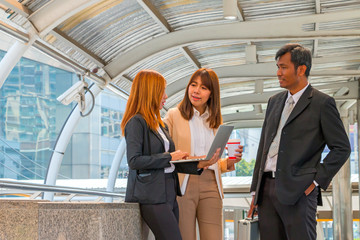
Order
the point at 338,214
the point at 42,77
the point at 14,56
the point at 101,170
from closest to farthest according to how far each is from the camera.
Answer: the point at 14,56, the point at 42,77, the point at 338,214, the point at 101,170

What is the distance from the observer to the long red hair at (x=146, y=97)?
3.72m

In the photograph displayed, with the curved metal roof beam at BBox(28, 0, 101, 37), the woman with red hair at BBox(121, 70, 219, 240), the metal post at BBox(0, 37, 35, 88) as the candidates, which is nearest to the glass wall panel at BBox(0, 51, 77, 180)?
the metal post at BBox(0, 37, 35, 88)

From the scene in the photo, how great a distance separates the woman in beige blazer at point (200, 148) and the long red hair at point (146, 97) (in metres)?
0.51

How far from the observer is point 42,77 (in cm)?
1374

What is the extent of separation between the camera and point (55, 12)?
6.55m

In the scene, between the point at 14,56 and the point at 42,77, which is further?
the point at 42,77

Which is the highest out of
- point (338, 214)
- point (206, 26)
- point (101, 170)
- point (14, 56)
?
point (206, 26)

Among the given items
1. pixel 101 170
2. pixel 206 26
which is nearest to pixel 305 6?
pixel 206 26

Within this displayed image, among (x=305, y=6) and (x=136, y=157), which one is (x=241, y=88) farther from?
(x=136, y=157)

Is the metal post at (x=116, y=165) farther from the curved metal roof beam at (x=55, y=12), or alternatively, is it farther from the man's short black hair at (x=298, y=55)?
the man's short black hair at (x=298, y=55)

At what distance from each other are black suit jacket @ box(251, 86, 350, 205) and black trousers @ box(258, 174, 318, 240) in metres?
0.06

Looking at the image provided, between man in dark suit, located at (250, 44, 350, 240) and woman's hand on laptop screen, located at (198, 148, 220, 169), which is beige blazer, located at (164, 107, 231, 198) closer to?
woman's hand on laptop screen, located at (198, 148, 220, 169)

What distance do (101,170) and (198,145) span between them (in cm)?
1615

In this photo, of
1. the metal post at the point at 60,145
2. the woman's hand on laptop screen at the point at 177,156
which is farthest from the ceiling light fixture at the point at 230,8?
the metal post at the point at 60,145
